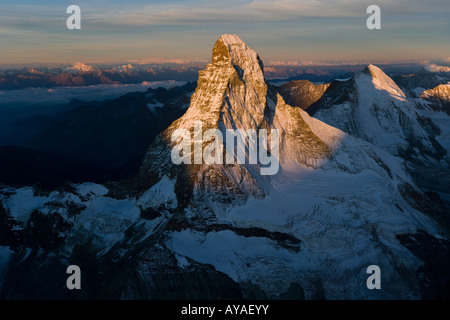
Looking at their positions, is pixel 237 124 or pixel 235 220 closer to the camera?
pixel 235 220

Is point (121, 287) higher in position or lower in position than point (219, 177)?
lower

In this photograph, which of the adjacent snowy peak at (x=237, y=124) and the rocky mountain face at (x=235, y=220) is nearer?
the rocky mountain face at (x=235, y=220)

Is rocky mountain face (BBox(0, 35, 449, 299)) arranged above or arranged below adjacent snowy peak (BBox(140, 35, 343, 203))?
below

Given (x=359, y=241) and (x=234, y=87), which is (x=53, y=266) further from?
(x=359, y=241)

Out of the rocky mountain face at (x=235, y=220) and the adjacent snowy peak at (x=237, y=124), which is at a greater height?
the adjacent snowy peak at (x=237, y=124)

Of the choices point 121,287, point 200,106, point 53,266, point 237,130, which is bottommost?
point 53,266

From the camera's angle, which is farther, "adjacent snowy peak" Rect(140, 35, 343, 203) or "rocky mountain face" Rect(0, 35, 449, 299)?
"adjacent snowy peak" Rect(140, 35, 343, 203)

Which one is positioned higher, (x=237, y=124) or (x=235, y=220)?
(x=237, y=124)
